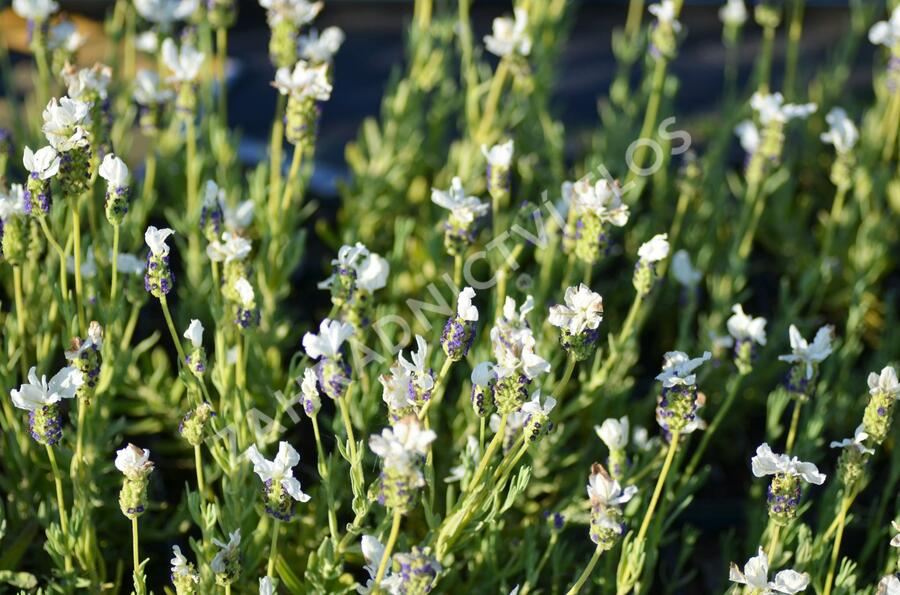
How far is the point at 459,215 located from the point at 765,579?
65cm

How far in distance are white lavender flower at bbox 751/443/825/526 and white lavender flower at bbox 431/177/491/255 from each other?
52cm

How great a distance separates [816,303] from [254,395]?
121 cm

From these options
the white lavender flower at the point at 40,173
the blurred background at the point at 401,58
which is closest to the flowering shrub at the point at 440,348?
the white lavender flower at the point at 40,173

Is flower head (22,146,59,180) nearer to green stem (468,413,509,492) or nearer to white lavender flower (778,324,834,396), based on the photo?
green stem (468,413,509,492)

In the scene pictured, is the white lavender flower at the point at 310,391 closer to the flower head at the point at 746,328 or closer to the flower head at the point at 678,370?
the flower head at the point at 678,370

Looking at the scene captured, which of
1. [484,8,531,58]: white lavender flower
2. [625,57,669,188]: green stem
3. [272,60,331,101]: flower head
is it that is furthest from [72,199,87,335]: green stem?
[625,57,669,188]: green stem

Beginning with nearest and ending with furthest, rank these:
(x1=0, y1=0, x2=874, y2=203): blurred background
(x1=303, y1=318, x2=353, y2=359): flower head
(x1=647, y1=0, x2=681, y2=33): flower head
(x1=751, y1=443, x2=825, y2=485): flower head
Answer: (x1=303, y1=318, x2=353, y2=359): flower head, (x1=751, y1=443, x2=825, y2=485): flower head, (x1=647, y1=0, x2=681, y2=33): flower head, (x1=0, y1=0, x2=874, y2=203): blurred background

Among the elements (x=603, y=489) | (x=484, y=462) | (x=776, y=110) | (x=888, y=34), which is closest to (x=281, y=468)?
(x=484, y=462)

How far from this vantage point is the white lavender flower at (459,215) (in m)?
1.68

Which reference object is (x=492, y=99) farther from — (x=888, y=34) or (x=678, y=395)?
(x=678, y=395)

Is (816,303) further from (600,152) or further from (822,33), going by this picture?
(822,33)

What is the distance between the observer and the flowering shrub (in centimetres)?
146

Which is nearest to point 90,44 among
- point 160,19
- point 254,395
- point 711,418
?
point 160,19

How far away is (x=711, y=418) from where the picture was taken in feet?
7.50
